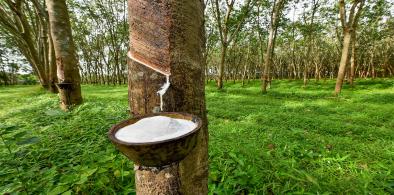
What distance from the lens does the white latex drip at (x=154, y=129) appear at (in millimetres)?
936

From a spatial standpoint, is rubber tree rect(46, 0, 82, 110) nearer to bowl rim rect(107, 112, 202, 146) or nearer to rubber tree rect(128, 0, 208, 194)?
rubber tree rect(128, 0, 208, 194)

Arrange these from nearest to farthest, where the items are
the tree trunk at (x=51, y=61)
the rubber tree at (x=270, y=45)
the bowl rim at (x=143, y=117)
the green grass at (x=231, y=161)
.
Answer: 1. the bowl rim at (x=143, y=117)
2. the green grass at (x=231, y=161)
3. the tree trunk at (x=51, y=61)
4. the rubber tree at (x=270, y=45)

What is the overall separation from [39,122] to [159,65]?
17.1 feet

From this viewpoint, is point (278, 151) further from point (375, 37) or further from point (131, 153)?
point (375, 37)

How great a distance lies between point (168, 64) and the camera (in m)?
1.20

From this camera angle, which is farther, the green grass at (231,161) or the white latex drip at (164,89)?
the green grass at (231,161)

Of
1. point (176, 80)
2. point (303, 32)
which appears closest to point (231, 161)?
point (176, 80)

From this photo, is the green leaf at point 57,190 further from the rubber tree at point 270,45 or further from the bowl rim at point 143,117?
the rubber tree at point 270,45

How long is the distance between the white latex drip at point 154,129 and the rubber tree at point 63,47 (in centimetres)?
545

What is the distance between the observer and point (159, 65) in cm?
121

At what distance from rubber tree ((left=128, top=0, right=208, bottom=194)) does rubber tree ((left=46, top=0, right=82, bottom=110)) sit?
517 cm

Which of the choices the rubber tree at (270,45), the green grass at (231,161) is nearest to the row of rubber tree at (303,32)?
the rubber tree at (270,45)

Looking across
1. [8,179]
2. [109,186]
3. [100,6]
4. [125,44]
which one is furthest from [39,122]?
[125,44]

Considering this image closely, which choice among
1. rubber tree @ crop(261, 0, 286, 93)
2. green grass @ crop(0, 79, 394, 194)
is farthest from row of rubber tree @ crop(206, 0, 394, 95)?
green grass @ crop(0, 79, 394, 194)
